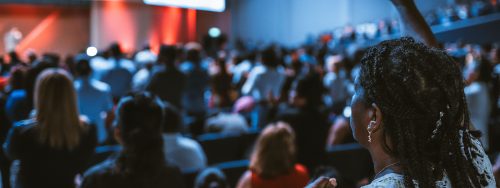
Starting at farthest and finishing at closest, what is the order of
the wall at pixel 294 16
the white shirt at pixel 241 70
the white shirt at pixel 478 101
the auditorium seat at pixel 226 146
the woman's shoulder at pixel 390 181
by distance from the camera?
1. the wall at pixel 294 16
2. the white shirt at pixel 241 70
3. the auditorium seat at pixel 226 146
4. the white shirt at pixel 478 101
5. the woman's shoulder at pixel 390 181

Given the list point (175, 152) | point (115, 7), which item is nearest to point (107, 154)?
point (175, 152)

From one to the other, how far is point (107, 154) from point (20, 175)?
63.8 inches

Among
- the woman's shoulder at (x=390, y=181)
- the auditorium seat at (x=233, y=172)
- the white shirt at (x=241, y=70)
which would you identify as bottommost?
the auditorium seat at (x=233, y=172)

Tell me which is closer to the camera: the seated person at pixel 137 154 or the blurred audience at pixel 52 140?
the seated person at pixel 137 154

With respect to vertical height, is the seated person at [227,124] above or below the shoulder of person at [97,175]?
below

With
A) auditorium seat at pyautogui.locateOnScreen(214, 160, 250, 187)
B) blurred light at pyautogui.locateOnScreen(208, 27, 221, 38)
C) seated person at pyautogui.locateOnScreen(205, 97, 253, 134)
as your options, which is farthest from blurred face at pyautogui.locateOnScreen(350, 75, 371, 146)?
blurred light at pyautogui.locateOnScreen(208, 27, 221, 38)

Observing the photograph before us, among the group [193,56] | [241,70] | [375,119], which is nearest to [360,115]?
[375,119]

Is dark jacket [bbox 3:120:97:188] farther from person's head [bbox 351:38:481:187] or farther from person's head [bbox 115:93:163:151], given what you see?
person's head [bbox 351:38:481:187]

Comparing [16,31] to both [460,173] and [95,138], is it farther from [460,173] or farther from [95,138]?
[460,173]

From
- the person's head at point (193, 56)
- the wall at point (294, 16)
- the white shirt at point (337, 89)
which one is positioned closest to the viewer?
the person's head at point (193, 56)

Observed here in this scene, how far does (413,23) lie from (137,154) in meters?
1.17

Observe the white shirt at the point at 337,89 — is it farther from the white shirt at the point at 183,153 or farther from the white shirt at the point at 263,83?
the white shirt at the point at 183,153

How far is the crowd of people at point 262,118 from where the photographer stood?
46.7 inches

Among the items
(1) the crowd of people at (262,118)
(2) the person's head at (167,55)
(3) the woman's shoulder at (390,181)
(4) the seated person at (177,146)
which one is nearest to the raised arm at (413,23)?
(1) the crowd of people at (262,118)
